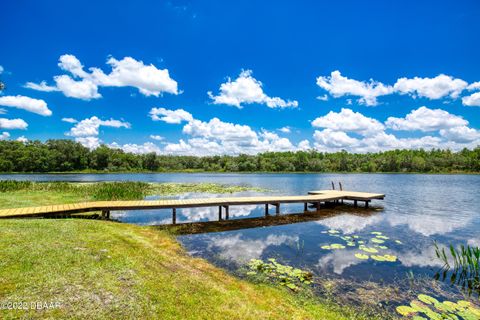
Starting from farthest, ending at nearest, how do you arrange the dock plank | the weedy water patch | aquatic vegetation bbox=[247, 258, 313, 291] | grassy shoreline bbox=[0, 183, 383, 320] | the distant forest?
the distant forest, the dock plank, the weedy water patch, aquatic vegetation bbox=[247, 258, 313, 291], grassy shoreline bbox=[0, 183, 383, 320]

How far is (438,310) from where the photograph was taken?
6.90 meters

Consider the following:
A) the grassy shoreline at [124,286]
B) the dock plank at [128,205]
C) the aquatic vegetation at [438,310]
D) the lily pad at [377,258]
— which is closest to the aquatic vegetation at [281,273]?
the grassy shoreline at [124,286]

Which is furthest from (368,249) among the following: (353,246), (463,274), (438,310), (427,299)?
(438,310)

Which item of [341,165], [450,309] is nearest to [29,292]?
[450,309]

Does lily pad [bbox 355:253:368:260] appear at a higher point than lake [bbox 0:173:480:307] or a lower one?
higher

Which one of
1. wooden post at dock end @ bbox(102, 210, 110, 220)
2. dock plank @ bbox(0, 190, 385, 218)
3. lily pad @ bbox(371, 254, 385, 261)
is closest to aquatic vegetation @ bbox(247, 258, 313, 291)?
lily pad @ bbox(371, 254, 385, 261)

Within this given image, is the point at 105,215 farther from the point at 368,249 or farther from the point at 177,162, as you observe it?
the point at 177,162

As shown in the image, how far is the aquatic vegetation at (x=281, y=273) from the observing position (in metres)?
8.16

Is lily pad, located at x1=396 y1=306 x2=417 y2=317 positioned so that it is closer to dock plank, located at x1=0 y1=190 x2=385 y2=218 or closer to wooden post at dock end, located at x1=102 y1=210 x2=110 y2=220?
dock plank, located at x1=0 y1=190 x2=385 y2=218

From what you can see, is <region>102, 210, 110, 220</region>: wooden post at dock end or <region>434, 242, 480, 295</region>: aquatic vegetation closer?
<region>434, 242, 480, 295</region>: aquatic vegetation

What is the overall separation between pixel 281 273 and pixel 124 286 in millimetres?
5007

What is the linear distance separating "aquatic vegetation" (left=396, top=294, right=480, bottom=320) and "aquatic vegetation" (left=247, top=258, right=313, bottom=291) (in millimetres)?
2651

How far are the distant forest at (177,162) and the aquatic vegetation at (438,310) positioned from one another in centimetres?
11841

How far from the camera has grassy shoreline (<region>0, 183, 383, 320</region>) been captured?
5.23 meters
